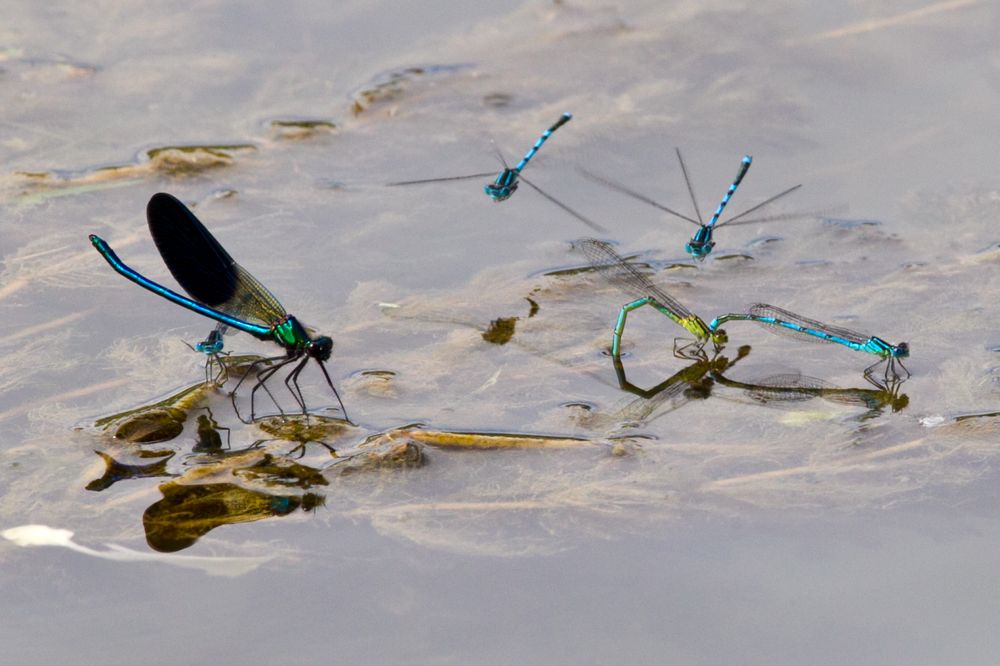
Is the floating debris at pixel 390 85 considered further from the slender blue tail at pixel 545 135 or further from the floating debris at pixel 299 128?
the slender blue tail at pixel 545 135

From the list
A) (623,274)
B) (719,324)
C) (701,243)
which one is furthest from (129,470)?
(701,243)

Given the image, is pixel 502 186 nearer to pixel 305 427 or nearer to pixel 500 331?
pixel 500 331

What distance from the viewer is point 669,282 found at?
25.7 feet

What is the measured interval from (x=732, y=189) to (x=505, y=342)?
2.39 m

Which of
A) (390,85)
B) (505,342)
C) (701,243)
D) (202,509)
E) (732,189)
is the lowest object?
(202,509)

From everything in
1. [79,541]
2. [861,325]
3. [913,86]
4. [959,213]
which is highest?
[913,86]

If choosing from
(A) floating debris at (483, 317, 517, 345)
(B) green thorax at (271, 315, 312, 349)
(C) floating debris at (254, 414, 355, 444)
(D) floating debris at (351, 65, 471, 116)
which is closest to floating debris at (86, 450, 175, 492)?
(C) floating debris at (254, 414, 355, 444)

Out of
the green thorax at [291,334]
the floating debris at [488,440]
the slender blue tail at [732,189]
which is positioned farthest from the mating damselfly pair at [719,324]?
the green thorax at [291,334]

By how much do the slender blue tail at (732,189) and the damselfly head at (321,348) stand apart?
9.83 feet

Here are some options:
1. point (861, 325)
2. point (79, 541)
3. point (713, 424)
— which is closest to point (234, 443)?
point (79, 541)

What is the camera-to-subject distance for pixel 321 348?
6.24 meters

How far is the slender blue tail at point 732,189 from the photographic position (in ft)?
27.1

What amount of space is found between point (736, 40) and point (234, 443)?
6.37 m

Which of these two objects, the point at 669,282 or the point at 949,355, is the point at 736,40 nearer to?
the point at 669,282
